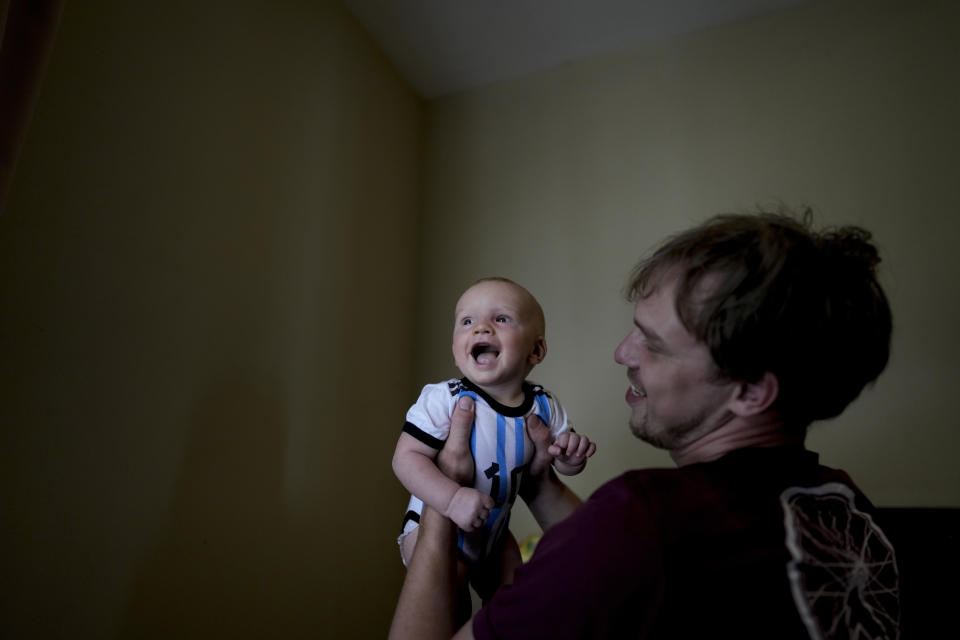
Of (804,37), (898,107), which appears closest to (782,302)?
(898,107)

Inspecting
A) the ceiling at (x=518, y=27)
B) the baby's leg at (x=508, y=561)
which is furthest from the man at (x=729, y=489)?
the ceiling at (x=518, y=27)

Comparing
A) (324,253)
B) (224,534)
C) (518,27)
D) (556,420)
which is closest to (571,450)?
(556,420)

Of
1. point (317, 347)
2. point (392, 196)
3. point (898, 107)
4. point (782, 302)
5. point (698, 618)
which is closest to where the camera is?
point (698, 618)

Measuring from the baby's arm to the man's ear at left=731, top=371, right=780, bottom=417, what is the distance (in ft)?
1.31

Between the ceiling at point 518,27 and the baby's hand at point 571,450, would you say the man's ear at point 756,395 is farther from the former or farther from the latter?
the ceiling at point 518,27

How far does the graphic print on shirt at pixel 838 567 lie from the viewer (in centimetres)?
66

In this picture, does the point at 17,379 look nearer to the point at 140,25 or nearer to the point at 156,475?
the point at 156,475

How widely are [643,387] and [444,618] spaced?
0.47 metres

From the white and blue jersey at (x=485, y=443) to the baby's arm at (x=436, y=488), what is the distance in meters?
0.02

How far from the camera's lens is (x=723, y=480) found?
0.72 m

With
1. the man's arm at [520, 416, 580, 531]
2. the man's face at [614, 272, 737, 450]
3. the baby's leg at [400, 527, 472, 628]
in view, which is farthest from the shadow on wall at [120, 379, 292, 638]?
the man's face at [614, 272, 737, 450]

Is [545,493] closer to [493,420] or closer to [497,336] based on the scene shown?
[493,420]

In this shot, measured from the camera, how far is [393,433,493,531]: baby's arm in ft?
2.95

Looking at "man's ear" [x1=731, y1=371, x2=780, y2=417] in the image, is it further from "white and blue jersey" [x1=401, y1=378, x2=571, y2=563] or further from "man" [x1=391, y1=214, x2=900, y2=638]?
"white and blue jersey" [x1=401, y1=378, x2=571, y2=563]
